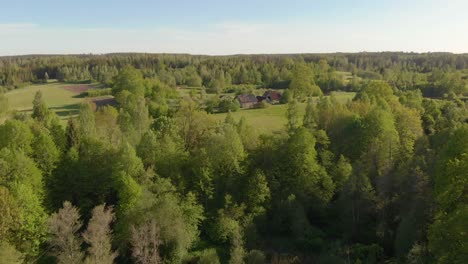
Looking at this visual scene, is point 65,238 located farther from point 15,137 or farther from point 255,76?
point 255,76

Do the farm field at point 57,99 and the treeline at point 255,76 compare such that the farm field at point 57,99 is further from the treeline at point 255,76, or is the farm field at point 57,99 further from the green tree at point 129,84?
the treeline at point 255,76

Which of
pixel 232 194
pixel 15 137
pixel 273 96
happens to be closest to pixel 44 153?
pixel 15 137

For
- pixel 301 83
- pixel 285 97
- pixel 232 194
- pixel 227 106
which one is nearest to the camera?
pixel 232 194

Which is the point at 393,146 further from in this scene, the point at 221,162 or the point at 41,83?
the point at 41,83

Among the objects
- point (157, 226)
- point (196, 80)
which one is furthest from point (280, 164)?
point (196, 80)

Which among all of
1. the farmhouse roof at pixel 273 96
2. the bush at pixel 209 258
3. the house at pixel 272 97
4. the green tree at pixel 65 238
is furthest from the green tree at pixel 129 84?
the bush at pixel 209 258

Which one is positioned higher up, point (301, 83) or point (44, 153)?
point (301, 83)


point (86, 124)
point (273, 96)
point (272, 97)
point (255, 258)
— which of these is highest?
point (86, 124)

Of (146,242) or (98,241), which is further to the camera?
(146,242)

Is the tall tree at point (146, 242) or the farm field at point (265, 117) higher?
the farm field at point (265, 117)

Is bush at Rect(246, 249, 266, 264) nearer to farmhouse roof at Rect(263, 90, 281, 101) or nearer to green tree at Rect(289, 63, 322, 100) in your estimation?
green tree at Rect(289, 63, 322, 100)
